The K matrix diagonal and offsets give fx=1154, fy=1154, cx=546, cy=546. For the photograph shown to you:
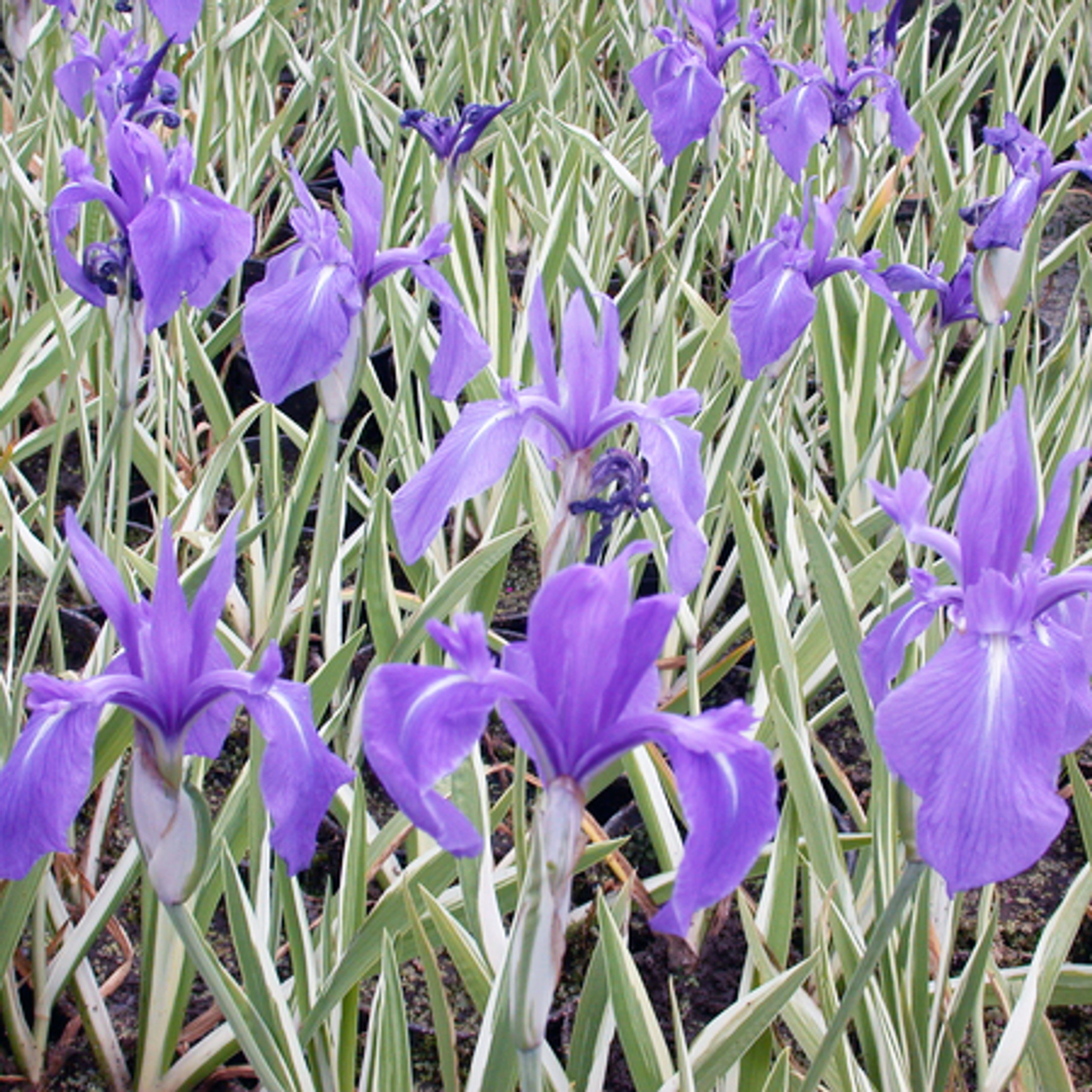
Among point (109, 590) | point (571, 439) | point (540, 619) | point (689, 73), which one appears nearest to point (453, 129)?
point (689, 73)

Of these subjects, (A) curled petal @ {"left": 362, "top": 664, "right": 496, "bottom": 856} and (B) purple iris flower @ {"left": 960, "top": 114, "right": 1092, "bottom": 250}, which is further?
(B) purple iris flower @ {"left": 960, "top": 114, "right": 1092, "bottom": 250}

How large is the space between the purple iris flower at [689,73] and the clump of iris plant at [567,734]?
1.21 meters

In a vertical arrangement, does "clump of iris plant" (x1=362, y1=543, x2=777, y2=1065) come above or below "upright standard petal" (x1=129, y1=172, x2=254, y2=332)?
below

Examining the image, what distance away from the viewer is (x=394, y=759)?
18.9 inches

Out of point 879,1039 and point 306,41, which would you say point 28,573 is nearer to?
point 879,1039

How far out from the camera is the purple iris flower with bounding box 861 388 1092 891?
0.50 m

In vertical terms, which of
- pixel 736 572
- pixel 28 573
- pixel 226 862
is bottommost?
pixel 736 572

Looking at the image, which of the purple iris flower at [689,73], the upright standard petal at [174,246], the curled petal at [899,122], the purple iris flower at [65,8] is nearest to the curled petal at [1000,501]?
the upright standard petal at [174,246]

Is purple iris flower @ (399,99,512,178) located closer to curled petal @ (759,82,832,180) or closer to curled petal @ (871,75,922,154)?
curled petal @ (759,82,832,180)

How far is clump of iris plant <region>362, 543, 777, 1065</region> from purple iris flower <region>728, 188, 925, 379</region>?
0.70 m

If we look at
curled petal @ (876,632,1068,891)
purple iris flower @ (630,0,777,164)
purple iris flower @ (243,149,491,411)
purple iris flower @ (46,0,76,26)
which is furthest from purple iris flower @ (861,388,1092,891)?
purple iris flower @ (46,0,76,26)

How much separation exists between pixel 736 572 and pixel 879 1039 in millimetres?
952

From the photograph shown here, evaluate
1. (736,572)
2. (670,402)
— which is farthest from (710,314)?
(670,402)

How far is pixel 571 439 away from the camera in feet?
2.85
